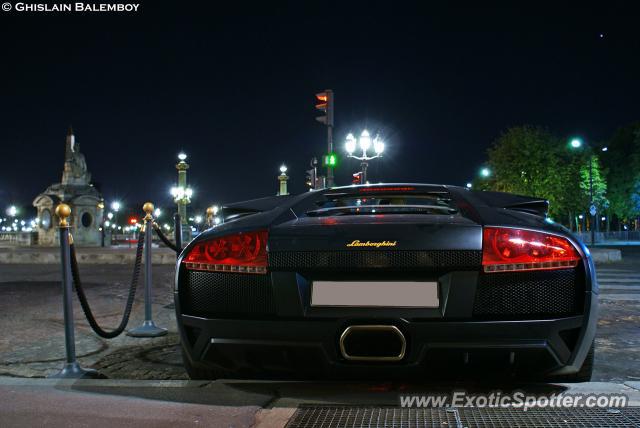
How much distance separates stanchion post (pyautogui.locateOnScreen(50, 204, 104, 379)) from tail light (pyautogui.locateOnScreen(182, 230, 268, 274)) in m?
1.63

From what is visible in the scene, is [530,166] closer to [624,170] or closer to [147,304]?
[624,170]

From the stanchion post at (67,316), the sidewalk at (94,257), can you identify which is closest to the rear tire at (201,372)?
the stanchion post at (67,316)

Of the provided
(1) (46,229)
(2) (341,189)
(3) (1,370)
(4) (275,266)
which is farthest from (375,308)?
(1) (46,229)

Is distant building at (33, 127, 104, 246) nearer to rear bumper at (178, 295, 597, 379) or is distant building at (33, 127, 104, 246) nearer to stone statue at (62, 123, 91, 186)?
stone statue at (62, 123, 91, 186)

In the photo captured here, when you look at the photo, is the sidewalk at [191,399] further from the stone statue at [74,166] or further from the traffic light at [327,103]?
the stone statue at [74,166]

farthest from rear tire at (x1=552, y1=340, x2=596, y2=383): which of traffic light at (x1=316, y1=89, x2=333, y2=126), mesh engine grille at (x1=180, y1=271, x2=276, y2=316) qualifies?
traffic light at (x1=316, y1=89, x2=333, y2=126)

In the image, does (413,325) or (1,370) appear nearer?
(413,325)

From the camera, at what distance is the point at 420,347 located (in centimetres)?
304

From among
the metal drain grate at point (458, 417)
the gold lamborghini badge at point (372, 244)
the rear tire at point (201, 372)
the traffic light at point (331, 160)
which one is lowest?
the metal drain grate at point (458, 417)

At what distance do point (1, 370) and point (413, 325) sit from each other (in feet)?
11.2

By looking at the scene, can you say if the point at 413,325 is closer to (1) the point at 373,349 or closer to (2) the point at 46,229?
(1) the point at 373,349

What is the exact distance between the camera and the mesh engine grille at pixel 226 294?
3217mm

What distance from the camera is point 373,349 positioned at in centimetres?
311

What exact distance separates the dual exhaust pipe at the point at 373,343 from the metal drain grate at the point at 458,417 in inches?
12.7
